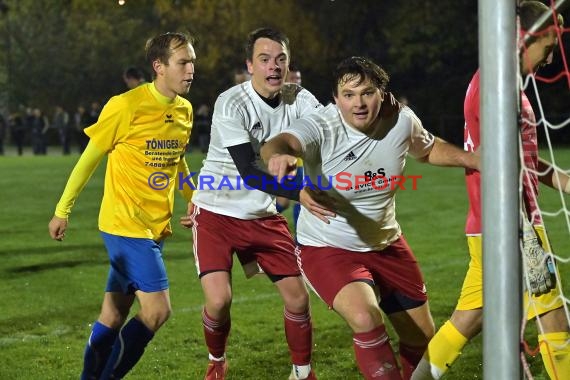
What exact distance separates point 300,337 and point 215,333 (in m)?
0.46

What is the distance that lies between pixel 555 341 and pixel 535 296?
0.86 feet

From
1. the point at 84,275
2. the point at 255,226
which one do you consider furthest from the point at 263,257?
the point at 84,275

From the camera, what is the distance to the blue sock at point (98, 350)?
5.26 metres

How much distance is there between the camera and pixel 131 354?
5172 millimetres

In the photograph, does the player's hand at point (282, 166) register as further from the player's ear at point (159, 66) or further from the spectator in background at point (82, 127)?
the spectator in background at point (82, 127)

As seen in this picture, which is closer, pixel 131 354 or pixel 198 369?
pixel 131 354

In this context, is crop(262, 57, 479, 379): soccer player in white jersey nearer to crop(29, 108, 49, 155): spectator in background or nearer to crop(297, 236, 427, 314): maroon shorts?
crop(297, 236, 427, 314): maroon shorts

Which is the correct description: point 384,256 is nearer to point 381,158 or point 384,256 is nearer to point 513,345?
point 381,158

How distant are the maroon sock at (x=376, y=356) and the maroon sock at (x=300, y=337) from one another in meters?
1.00

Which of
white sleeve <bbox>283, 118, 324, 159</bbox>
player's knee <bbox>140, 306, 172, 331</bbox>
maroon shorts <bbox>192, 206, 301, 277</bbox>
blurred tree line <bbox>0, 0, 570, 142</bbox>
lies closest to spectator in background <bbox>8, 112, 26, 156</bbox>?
blurred tree line <bbox>0, 0, 570, 142</bbox>

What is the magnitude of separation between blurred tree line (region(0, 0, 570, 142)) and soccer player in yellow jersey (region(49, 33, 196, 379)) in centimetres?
2855

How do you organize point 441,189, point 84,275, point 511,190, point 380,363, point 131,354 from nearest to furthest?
point 511,190, point 380,363, point 131,354, point 84,275, point 441,189

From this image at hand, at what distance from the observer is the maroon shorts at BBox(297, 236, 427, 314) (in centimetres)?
475

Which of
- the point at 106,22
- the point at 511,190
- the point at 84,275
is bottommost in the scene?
the point at 84,275
